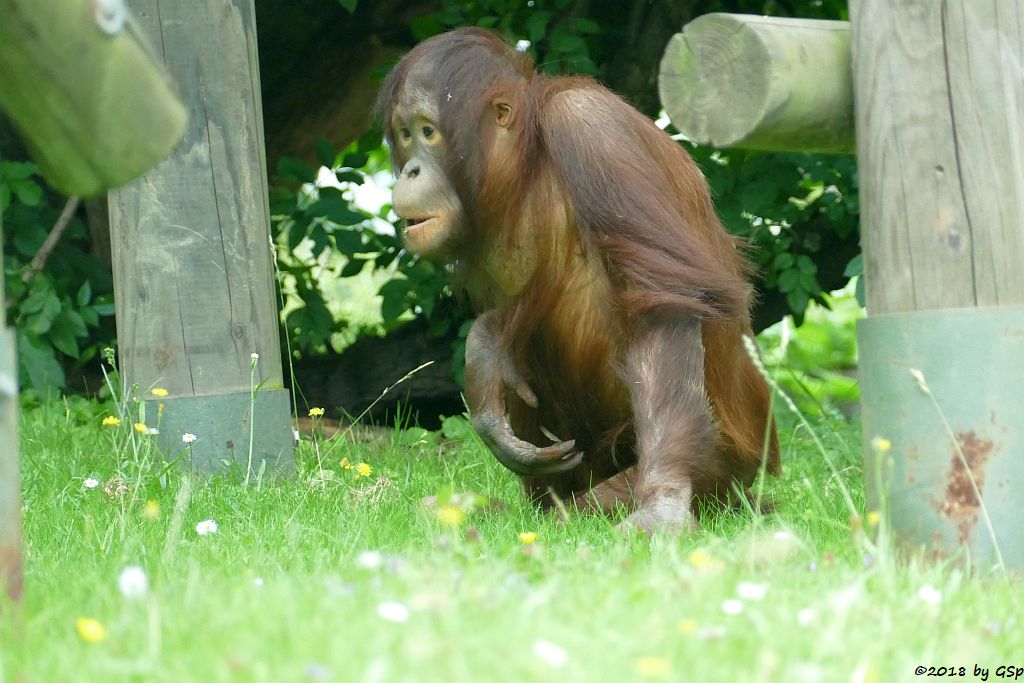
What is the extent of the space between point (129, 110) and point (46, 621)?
789 mm

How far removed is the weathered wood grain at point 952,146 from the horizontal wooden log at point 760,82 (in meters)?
0.13

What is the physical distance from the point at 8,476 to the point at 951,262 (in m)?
1.69

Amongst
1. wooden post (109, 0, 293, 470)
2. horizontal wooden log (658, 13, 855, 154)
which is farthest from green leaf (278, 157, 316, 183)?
horizontal wooden log (658, 13, 855, 154)

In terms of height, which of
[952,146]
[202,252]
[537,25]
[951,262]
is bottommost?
[202,252]

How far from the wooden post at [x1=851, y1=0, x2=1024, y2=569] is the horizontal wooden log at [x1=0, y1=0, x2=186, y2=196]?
1.33 m

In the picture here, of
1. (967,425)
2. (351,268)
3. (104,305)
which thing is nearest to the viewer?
(967,425)

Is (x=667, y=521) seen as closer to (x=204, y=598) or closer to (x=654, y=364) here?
(x=654, y=364)

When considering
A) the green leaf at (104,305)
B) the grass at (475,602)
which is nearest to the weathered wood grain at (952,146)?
the grass at (475,602)

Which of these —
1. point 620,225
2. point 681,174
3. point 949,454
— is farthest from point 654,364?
→ point 949,454

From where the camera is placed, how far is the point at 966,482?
241 centimetres

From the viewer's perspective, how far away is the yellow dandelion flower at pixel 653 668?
55.0 inches

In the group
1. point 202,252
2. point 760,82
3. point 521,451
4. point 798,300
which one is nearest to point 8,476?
point 760,82

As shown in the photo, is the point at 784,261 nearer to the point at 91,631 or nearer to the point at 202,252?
the point at 202,252

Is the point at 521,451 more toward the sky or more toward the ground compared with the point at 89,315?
more toward the ground
